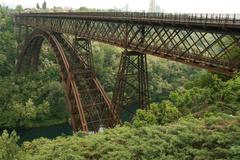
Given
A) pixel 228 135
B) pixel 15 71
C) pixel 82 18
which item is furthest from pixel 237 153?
pixel 15 71

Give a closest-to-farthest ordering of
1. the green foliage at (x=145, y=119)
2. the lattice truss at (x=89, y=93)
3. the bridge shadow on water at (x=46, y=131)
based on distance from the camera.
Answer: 1. the green foliage at (x=145, y=119)
2. the lattice truss at (x=89, y=93)
3. the bridge shadow on water at (x=46, y=131)

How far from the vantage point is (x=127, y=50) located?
28828 mm

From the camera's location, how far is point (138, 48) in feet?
90.8

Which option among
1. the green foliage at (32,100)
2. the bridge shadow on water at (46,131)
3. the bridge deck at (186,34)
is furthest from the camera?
the green foliage at (32,100)

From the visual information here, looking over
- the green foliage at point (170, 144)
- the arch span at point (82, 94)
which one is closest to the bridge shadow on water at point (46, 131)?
the arch span at point (82, 94)

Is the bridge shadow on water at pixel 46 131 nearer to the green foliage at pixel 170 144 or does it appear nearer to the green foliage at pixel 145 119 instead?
the green foliage at pixel 145 119

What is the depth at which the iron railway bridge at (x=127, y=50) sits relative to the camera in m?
21.6

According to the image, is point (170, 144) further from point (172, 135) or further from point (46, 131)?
point (46, 131)

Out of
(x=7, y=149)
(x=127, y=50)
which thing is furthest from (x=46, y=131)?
(x=127, y=50)

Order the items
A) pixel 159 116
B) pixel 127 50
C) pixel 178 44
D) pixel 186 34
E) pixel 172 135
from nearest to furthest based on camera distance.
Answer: pixel 172 135, pixel 186 34, pixel 159 116, pixel 178 44, pixel 127 50

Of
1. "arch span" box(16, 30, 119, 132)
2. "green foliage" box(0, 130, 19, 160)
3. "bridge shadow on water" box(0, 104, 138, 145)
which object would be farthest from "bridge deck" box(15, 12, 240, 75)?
"bridge shadow on water" box(0, 104, 138, 145)

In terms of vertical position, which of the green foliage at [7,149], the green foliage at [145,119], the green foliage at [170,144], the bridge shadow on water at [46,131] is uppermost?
the green foliage at [170,144]

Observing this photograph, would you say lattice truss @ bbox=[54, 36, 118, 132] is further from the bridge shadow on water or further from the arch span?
the bridge shadow on water

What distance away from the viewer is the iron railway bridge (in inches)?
850
